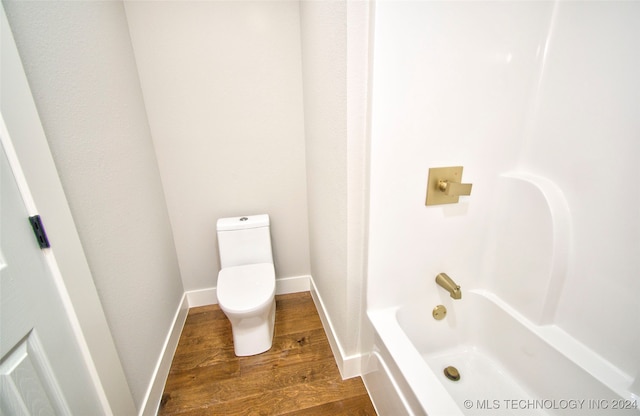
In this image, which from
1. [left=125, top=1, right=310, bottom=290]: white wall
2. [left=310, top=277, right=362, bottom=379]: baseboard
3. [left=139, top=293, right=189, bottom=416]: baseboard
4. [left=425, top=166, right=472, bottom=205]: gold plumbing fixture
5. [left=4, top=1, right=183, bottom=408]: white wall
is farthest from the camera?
[left=125, top=1, right=310, bottom=290]: white wall

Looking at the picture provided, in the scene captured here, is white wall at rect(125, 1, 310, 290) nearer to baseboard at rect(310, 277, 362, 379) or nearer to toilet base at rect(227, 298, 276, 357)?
toilet base at rect(227, 298, 276, 357)

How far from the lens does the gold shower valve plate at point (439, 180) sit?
0.99 m

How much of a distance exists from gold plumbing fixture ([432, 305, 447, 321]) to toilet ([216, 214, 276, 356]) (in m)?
0.83

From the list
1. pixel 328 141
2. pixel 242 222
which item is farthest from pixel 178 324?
pixel 328 141

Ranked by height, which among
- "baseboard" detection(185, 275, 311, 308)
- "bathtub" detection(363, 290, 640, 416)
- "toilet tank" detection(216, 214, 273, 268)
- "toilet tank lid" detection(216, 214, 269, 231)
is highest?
"toilet tank lid" detection(216, 214, 269, 231)

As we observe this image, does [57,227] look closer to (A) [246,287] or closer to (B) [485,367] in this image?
(A) [246,287]

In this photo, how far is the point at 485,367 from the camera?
113cm

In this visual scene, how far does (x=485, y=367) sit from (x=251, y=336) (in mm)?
1193

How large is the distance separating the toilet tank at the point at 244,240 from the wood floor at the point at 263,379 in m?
0.46

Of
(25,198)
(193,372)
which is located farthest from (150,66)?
(193,372)

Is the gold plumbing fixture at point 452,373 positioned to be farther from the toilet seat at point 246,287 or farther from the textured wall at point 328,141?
the toilet seat at point 246,287

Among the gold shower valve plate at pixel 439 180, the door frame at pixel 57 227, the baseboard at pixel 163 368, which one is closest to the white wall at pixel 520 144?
the gold shower valve plate at pixel 439 180

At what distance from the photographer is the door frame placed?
581mm

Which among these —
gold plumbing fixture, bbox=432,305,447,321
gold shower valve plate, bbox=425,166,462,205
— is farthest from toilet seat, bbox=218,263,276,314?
gold shower valve plate, bbox=425,166,462,205
